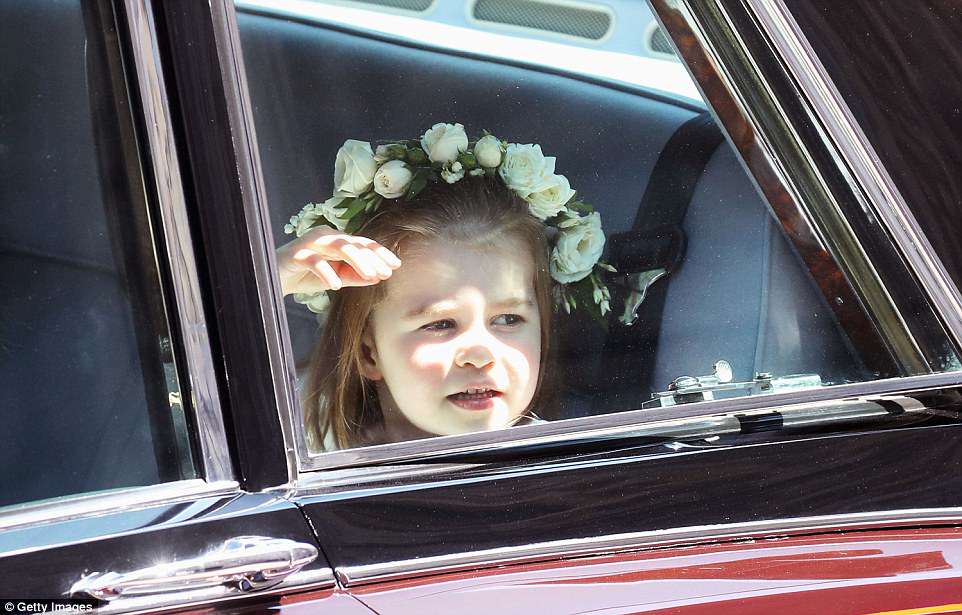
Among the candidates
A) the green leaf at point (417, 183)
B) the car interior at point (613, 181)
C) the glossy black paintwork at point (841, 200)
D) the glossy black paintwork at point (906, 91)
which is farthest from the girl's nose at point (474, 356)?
the glossy black paintwork at point (906, 91)

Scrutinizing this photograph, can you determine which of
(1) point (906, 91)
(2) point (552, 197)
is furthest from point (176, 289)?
(1) point (906, 91)

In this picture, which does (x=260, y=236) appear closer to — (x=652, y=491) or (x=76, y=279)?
(x=76, y=279)

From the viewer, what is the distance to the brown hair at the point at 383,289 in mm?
1194

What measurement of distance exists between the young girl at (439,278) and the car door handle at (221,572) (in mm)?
179

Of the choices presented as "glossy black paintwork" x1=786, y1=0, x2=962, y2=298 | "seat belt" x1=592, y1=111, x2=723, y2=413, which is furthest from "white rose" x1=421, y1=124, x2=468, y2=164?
"glossy black paintwork" x1=786, y1=0, x2=962, y2=298

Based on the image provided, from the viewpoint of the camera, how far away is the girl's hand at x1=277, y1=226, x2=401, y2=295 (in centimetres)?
119

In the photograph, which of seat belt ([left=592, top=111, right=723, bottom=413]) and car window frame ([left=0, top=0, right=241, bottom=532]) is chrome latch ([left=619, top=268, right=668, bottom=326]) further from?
car window frame ([left=0, top=0, right=241, bottom=532])

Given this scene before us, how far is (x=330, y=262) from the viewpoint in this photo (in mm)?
1230

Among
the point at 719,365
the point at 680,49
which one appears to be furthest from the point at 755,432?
the point at 680,49

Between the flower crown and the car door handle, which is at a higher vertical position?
the flower crown

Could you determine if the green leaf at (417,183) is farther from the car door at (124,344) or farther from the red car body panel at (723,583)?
the red car body panel at (723,583)

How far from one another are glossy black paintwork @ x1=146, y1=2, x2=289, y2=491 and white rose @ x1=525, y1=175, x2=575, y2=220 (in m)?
0.42

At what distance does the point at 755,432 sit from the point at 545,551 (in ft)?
1.02

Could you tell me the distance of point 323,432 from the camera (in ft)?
3.84
